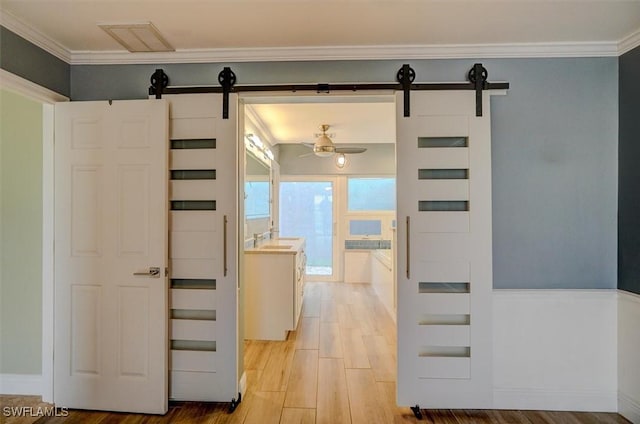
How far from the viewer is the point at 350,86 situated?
2170mm

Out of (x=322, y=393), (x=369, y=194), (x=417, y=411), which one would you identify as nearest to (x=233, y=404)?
(x=322, y=393)

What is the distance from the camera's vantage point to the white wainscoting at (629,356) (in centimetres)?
201

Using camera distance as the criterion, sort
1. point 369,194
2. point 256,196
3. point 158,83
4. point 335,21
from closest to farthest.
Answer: point 335,21 < point 158,83 < point 256,196 < point 369,194

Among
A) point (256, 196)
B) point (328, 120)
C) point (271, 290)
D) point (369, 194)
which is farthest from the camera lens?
point (369, 194)

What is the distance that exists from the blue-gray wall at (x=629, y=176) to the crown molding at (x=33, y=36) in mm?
3805

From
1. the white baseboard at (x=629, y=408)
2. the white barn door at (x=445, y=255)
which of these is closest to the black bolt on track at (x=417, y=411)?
the white barn door at (x=445, y=255)

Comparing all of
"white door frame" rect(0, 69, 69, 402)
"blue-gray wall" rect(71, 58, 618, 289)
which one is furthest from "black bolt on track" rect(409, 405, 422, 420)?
"white door frame" rect(0, 69, 69, 402)

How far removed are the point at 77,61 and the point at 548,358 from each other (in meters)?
3.89

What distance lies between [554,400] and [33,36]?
413 centimetres

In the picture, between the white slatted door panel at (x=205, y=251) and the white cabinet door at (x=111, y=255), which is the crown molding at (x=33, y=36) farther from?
the white slatted door panel at (x=205, y=251)

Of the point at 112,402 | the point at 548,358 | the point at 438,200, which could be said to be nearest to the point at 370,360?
the point at 548,358

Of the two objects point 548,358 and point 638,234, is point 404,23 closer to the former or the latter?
point 638,234

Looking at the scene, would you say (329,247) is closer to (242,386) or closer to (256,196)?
(256,196)

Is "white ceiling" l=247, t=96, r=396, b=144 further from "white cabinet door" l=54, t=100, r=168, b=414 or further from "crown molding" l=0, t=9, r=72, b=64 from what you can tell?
"crown molding" l=0, t=9, r=72, b=64
